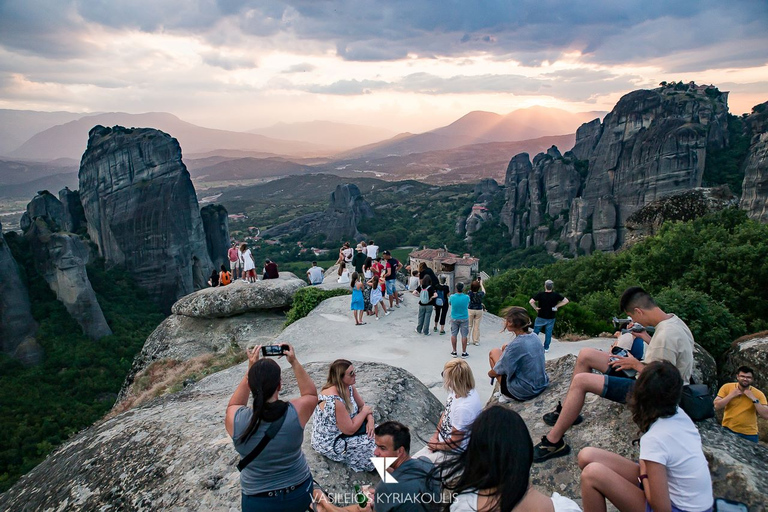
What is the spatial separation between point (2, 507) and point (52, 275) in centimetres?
4033

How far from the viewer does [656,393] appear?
3.19m

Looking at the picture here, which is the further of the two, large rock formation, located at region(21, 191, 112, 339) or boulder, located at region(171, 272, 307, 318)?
large rock formation, located at region(21, 191, 112, 339)

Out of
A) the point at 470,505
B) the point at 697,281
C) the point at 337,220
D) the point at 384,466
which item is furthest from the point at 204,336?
the point at 337,220

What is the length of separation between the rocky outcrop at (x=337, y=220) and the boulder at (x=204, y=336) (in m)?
83.9

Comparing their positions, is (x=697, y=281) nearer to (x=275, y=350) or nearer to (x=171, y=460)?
(x=275, y=350)

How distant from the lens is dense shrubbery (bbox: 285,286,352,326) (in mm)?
15852

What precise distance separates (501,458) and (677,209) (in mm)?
28447

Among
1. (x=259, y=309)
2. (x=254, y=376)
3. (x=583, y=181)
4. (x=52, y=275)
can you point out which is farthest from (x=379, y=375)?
(x=583, y=181)

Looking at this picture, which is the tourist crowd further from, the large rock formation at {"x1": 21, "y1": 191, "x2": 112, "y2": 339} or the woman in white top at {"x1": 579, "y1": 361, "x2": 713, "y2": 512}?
the large rock formation at {"x1": 21, "y1": 191, "x2": 112, "y2": 339}

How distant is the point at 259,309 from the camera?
17.6m

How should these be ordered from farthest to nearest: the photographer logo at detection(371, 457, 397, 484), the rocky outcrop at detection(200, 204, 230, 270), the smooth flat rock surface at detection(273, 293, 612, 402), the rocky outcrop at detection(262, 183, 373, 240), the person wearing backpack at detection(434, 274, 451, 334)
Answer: the rocky outcrop at detection(262, 183, 373, 240), the rocky outcrop at detection(200, 204, 230, 270), the person wearing backpack at detection(434, 274, 451, 334), the smooth flat rock surface at detection(273, 293, 612, 402), the photographer logo at detection(371, 457, 397, 484)

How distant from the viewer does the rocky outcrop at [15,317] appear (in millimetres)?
33656

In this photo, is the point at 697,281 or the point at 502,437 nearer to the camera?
the point at 502,437

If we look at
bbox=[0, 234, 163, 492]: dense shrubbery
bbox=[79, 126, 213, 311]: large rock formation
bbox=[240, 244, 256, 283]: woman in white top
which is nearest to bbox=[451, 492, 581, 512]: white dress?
bbox=[240, 244, 256, 283]: woman in white top
